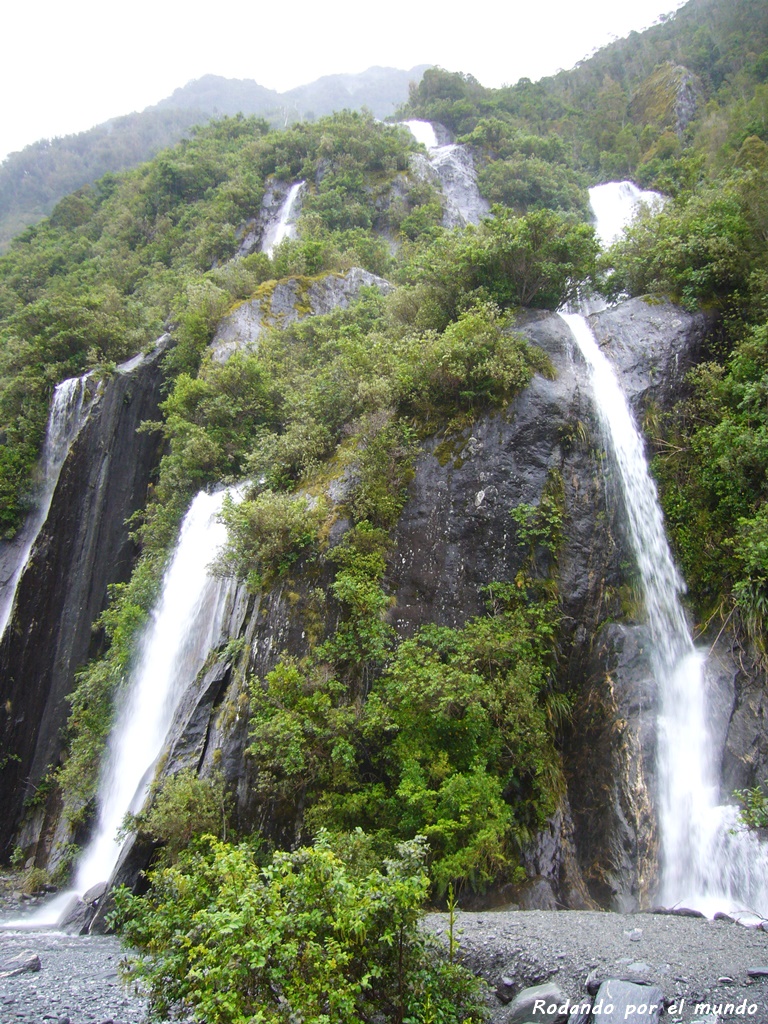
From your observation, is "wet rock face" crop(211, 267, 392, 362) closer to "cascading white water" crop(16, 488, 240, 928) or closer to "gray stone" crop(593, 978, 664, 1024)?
"cascading white water" crop(16, 488, 240, 928)

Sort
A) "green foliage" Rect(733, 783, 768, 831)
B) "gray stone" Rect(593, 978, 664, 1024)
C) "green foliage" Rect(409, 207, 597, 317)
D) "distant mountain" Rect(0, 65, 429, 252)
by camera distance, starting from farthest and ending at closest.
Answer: "distant mountain" Rect(0, 65, 429, 252) < "green foliage" Rect(409, 207, 597, 317) < "green foliage" Rect(733, 783, 768, 831) < "gray stone" Rect(593, 978, 664, 1024)

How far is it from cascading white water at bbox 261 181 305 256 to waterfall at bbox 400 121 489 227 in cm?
794

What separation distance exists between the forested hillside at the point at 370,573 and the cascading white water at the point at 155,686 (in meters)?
0.67

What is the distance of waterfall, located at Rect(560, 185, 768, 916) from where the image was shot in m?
7.40

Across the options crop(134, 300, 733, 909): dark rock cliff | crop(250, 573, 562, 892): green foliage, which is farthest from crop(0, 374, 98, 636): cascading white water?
crop(250, 573, 562, 892): green foliage

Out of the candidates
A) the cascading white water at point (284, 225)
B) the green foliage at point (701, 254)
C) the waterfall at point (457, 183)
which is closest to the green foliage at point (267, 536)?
the green foliage at point (701, 254)

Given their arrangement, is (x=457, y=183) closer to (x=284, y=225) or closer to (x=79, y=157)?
(x=284, y=225)

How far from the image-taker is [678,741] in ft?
29.1

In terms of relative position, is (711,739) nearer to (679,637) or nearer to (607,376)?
(679,637)

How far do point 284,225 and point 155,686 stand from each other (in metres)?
25.5

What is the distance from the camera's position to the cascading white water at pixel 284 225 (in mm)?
29156

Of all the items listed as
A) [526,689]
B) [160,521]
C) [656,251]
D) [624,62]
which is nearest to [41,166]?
[624,62]

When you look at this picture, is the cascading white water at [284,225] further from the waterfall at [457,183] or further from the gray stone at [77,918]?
the gray stone at [77,918]

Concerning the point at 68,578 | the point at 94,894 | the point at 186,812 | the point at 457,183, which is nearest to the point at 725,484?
the point at 186,812
